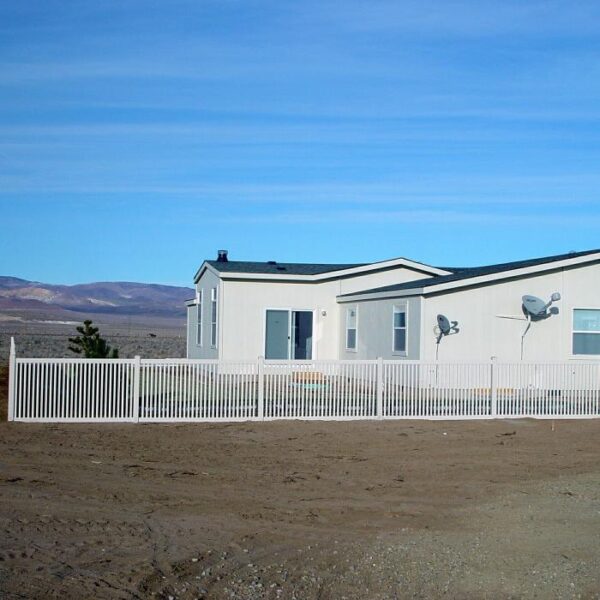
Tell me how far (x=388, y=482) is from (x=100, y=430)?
6.17 meters

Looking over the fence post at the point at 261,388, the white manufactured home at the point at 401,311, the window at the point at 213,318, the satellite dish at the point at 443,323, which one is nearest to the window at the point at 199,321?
the white manufactured home at the point at 401,311

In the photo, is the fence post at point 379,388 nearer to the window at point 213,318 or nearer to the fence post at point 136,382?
the fence post at point 136,382

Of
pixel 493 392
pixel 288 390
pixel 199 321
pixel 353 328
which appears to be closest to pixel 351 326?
pixel 353 328

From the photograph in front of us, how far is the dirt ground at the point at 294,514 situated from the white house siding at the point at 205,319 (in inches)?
437

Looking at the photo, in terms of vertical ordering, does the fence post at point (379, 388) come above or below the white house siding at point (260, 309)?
below

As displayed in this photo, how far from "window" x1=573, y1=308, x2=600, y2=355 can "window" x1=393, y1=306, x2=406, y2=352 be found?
4.15 metres

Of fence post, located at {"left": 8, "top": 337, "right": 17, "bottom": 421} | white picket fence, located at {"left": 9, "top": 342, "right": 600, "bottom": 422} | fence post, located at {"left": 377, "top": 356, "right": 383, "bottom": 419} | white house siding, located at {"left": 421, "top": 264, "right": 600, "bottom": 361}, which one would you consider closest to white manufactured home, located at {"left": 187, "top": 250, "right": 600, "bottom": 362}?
white house siding, located at {"left": 421, "top": 264, "right": 600, "bottom": 361}

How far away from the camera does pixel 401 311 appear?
24.4m

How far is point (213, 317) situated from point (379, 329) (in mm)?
5835

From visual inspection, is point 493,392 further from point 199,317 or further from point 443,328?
point 199,317

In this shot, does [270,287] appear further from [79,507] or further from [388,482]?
[79,507]

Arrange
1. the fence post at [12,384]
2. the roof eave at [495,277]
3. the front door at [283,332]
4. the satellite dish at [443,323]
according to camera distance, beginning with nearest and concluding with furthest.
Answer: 1. the fence post at [12,384]
2. the satellite dish at [443,323]
3. the roof eave at [495,277]
4. the front door at [283,332]

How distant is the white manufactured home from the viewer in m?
23.4

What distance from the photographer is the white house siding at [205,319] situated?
27.7 m
